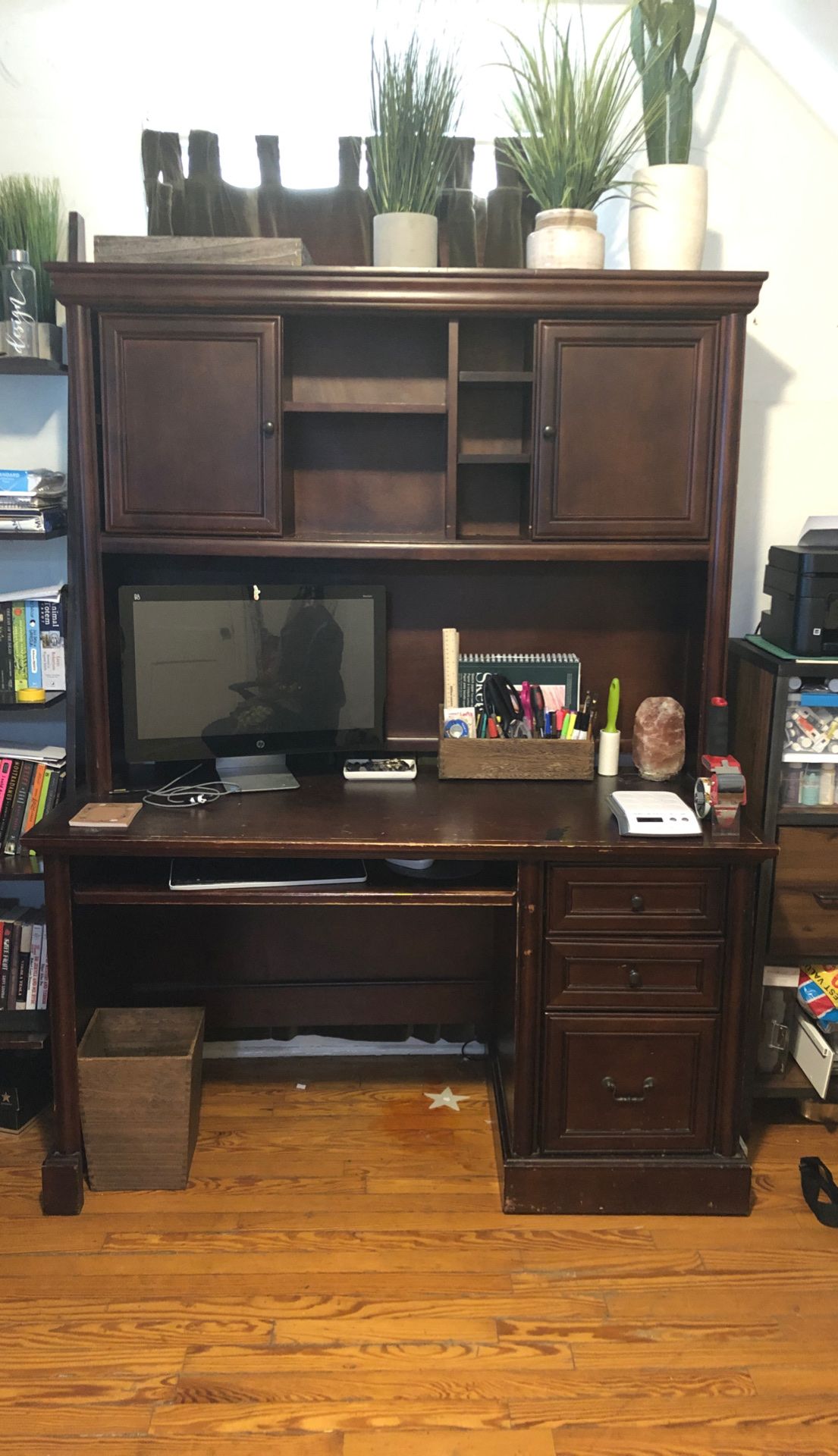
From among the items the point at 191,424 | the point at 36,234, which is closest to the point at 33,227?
the point at 36,234

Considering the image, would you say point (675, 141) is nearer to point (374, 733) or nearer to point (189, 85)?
point (189, 85)

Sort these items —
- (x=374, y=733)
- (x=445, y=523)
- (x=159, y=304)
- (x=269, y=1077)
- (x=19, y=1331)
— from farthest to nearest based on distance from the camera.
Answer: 1. (x=269, y=1077)
2. (x=374, y=733)
3. (x=445, y=523)
4. (x=159, y=304)
5. (x=19, y=1331)

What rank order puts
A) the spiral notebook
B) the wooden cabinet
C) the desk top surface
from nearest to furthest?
the desk top surface
the wooden cabinet
the spiral notebook

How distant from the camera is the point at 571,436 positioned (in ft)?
7.27

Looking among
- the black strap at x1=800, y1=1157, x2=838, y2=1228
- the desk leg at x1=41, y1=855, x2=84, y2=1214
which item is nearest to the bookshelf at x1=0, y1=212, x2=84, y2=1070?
the desk leg at x1=41, y1=855, x2=84, y2=1214

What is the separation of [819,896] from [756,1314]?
82 centimetres

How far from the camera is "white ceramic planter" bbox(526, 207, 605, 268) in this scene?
2172mm

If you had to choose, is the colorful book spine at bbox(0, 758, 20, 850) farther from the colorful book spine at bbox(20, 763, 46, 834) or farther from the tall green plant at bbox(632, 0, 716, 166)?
the tall green plant at bbox(632, 0, 716, 166)

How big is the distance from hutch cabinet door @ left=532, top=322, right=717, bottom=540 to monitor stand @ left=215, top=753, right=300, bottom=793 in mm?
756

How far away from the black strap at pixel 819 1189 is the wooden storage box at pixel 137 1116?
1.25m

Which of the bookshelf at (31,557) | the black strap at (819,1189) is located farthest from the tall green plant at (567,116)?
the black strap at (819,1189)

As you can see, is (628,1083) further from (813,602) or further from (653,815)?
(813,602)

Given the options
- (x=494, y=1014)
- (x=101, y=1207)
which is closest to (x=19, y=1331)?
(x=101, y=1207)

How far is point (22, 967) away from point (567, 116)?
2072mm
